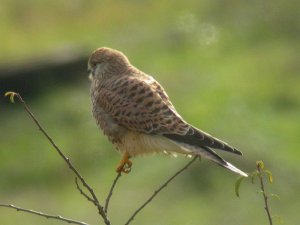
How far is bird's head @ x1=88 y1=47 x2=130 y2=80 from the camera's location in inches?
328

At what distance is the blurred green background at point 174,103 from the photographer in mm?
13828

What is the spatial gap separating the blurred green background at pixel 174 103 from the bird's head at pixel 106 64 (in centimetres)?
475

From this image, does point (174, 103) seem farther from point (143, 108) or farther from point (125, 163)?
point (125, 163)

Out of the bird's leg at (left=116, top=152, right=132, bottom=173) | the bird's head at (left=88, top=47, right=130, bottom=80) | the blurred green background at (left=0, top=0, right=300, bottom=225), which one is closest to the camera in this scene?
the bird's leg at (left=116, top=152, right=132, bottom=173)

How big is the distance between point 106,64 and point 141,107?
712 millimetres

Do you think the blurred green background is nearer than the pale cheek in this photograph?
No

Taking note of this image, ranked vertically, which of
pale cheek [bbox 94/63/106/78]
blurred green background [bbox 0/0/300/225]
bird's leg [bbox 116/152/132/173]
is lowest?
blurred green background [bbox 0/0/300/225]

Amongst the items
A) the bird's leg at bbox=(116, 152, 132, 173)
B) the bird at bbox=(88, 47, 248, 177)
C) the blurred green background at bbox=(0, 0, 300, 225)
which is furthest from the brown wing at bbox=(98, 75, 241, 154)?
the blurred green background at bbox=(0, 0, 300, 225)

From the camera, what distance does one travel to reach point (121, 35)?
68.0 feet

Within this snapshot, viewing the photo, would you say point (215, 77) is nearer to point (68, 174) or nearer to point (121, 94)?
point (68, 174)

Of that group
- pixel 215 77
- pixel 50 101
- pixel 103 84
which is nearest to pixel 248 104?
pixel 215 77

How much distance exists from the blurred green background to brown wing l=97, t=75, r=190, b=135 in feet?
17.4

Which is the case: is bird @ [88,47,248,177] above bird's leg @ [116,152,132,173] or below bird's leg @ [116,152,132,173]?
above

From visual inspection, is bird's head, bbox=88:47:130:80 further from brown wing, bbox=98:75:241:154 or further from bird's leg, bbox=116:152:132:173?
bird's leg, bbox=116:152:132:173
